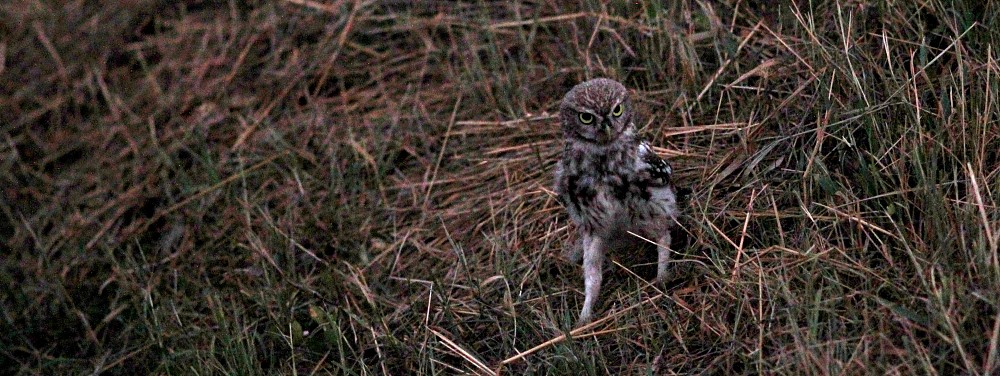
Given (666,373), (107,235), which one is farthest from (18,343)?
(666,373)

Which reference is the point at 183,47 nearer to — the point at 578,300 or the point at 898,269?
the point at 578,300

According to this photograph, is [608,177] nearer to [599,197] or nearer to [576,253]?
[599,197]

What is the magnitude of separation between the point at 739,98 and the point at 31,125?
11.3 feet

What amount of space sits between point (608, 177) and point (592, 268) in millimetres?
310

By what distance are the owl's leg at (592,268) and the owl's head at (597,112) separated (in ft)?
1.10

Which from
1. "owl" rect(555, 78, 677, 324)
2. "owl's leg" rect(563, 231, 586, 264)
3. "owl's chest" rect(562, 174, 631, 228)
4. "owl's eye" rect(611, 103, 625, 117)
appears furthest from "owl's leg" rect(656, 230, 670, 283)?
"owl's eye" rect(611, 103, 625, 117)

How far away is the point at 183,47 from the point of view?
5.80m

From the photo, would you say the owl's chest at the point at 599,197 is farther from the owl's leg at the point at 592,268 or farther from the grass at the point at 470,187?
the grass at the point at 470,187

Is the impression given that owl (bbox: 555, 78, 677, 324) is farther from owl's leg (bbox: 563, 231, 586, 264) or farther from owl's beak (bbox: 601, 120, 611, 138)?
owl's leg (bbox: 563, 231, 586, 264)

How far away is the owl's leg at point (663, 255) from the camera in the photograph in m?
3.77

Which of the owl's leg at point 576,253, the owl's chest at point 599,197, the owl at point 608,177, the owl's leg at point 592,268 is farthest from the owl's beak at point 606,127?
the owl's leg at point 576,253

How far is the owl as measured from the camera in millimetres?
3730

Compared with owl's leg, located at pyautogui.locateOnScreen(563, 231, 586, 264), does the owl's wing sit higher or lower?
higher

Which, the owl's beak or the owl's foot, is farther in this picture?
the owl's foot
